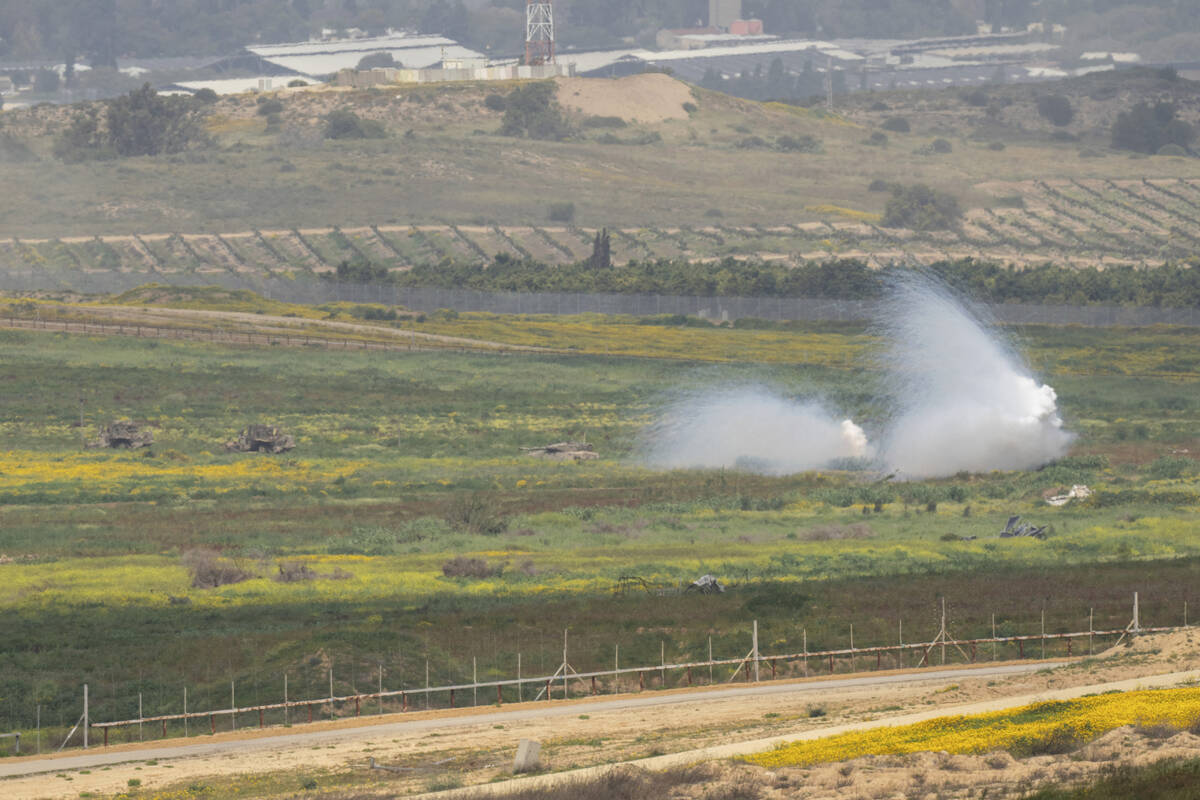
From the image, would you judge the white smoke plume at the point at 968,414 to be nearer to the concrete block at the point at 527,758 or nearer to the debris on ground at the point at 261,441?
the debris on ground at the point at 261,441

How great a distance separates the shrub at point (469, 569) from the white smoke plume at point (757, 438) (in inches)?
Result: 1488

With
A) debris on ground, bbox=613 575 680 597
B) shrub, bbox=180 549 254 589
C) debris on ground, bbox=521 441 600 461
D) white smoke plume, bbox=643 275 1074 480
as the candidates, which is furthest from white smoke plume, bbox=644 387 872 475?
shrub, bbox=180 549 254 589

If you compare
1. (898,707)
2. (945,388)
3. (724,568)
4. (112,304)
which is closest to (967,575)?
(724,568)

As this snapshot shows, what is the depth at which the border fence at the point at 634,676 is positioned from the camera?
205 ft

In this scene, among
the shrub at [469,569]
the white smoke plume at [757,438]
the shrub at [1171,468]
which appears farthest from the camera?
the white smoke plume at [757,438]

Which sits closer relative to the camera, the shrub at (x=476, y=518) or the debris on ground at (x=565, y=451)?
the shrub at (x=476, y=518)

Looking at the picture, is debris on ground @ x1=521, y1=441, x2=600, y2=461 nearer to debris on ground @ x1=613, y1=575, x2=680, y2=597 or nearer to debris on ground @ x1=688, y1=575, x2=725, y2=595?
debris on ground @ x1=613, y1=575, x2=680, y2=597

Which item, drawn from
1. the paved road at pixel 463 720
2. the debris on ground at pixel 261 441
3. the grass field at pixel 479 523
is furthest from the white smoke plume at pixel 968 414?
the paved road at pixel 463 720

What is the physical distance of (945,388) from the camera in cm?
12850

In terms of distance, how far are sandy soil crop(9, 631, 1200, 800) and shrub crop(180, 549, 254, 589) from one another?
23.7 metres

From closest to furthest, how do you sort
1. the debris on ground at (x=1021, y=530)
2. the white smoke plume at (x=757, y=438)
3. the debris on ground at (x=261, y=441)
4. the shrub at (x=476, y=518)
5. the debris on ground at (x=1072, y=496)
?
the debris on ground at (x=1021, y=530), the shrub at (x=476, y=518), the debris on ground at (x=1072, y=496), the white smoke plume at (x=757, y=438), the debris on ground at (x=261, y=441)

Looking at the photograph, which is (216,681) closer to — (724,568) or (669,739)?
(669,739)

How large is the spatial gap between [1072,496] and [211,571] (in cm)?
5132

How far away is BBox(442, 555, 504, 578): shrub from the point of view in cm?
8739
